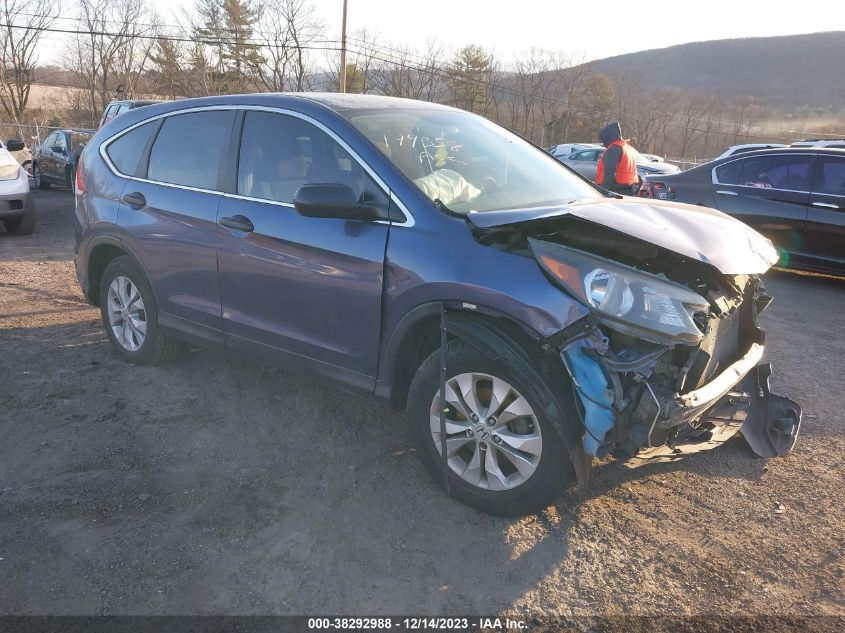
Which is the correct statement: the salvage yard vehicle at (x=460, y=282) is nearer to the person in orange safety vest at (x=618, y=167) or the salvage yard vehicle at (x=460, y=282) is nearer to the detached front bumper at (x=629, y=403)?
the detached front bumper at (x=629, y=403)

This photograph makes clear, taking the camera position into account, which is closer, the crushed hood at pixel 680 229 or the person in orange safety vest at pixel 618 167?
the crushed hood at pixel 680 229

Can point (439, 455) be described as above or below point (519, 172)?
below

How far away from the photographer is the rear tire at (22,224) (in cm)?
1019

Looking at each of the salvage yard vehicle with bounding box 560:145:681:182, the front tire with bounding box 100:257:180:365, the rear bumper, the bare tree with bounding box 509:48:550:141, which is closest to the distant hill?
the bare tree with bounding box 509:48:550:141

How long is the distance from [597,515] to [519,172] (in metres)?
1.99

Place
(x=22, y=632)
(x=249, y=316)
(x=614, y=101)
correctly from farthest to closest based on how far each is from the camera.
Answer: (x=614, y=101)
(x=249, y=316)
(x=22, y=632)

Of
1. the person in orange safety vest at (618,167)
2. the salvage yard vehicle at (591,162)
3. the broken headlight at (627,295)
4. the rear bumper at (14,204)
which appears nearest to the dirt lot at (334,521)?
the broken headlight at (627,295)

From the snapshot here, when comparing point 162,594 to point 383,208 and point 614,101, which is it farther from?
point 614,101

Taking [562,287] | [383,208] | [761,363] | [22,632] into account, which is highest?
[383,208]

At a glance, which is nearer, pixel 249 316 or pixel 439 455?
pixel 439 455

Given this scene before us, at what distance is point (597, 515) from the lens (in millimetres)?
3035

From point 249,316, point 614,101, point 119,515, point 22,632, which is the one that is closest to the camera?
point 22,632

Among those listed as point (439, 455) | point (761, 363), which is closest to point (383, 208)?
point (439, 455)

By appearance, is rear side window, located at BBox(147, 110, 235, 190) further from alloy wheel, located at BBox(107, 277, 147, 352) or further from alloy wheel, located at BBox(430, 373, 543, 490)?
alloy wheel, located at BBox(430, 373, 543, 490)
